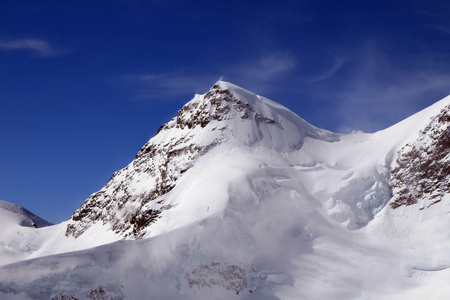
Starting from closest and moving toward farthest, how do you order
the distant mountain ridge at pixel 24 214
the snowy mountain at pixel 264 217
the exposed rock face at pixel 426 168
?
the snowy mountain at pixel 264 217 → the exposed rock face at pixel 426 168 → the distant mountain ridge at pixel 24 214

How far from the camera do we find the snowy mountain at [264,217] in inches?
2763

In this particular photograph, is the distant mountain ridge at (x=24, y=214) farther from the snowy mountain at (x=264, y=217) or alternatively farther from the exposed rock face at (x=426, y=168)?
the exposed rock face at (x=426, y=168)

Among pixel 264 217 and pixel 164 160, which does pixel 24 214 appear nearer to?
pixel 164 160

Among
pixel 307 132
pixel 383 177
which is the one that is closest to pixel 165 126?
pixel 307 132

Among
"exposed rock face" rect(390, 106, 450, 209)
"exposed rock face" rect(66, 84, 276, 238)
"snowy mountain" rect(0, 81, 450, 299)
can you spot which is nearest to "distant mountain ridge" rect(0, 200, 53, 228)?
"exposed rock face" rect(66, 84, 276, 238)

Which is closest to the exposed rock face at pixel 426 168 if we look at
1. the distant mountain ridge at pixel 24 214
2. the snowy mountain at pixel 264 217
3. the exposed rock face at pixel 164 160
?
the snowy mountain at pixel 264 217

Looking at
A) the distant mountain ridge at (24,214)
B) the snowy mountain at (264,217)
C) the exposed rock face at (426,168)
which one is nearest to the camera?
the snowy mountain at (264,217)

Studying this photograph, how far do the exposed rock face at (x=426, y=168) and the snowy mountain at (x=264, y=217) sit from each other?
6.0 inches

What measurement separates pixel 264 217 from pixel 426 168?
72.5ft

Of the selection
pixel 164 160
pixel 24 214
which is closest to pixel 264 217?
pixel 164 160

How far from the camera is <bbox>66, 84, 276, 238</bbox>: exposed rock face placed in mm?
94625

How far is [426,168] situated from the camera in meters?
85.1

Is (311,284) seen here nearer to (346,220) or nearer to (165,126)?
(346,220)

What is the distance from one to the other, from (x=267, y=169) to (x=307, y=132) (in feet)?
56.2
